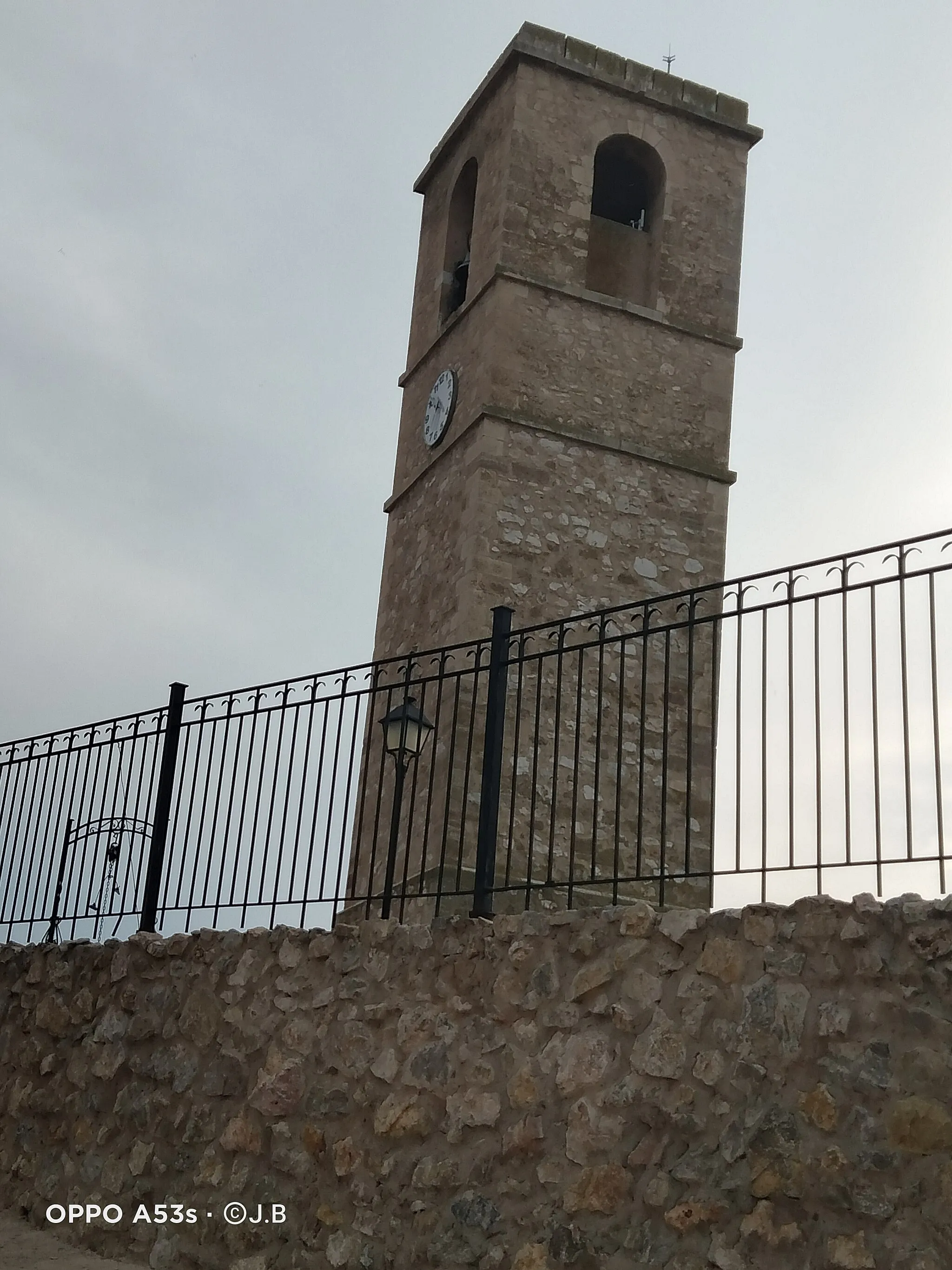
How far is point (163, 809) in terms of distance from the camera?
8.36 meters

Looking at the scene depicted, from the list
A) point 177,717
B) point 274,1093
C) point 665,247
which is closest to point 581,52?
point 665,247

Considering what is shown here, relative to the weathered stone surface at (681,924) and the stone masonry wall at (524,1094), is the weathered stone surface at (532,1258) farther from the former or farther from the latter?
the weathered stone surface at (681,924)

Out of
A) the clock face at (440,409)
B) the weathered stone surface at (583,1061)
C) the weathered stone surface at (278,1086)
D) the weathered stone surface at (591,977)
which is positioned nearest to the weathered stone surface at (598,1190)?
the weathered stone surface at (583,1061)

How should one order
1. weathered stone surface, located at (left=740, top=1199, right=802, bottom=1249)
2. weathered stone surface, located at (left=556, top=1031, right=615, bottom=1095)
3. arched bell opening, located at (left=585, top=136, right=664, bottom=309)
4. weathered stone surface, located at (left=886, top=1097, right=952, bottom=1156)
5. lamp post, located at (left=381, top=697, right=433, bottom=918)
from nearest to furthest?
weathered stone surface, located at (left=886, top=1097, right=952, bottom=1156) < weathered stone surface, located at (left=740, top=1199, right=802, bottom=1249) < weathered stone surface, located at (left=556, top=1031, right=615, bottom=1095) < lamp post, located at (left=381, top=697, right=433, bottom=918) < arched bell opening, located at (left=585, top=136, right=664, bottom=309)

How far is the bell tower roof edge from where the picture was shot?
15406mm

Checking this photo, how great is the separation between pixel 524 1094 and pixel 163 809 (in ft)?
11.5

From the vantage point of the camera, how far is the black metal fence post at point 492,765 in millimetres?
6422

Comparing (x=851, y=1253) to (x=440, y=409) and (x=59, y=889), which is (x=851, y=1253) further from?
(x=440, y=409)

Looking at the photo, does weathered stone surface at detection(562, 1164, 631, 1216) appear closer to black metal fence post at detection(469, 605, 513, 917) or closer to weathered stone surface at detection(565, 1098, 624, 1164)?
weathered stone surface at detection(565, 1098, 624, 1164)

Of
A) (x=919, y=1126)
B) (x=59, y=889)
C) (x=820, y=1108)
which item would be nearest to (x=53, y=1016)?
(x=59, y=889)

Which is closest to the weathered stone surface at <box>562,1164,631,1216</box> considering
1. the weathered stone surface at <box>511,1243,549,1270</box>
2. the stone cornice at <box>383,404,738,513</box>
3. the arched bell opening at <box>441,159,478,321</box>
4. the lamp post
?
the weathered stone surface at <box>511,1243,549,1270</box>

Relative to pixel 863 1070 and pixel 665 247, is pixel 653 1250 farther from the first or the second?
pixel 665 247

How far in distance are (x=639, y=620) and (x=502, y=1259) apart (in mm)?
8494

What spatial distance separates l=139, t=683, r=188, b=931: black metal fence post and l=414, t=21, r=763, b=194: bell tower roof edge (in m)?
9.76
